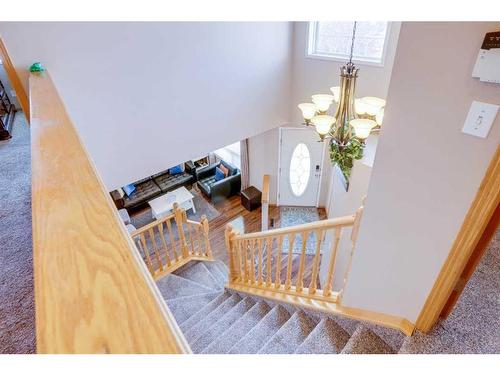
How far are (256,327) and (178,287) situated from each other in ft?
5.66

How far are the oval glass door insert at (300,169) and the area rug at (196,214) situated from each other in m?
1.79

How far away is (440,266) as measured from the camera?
131cm

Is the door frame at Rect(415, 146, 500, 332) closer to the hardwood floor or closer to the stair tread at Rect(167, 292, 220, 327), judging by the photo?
the stair tread at Rect(167, 292, 220, 327)

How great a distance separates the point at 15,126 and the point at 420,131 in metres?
4.14

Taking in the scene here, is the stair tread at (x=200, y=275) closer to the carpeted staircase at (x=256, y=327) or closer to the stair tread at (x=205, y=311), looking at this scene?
the carpeted staircase at (x=256, y=327)

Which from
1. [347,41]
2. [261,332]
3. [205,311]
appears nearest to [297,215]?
[347,41]

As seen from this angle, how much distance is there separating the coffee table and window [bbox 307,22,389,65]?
3.82 m

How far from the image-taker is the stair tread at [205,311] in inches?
111

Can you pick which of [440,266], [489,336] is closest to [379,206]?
[440,266]

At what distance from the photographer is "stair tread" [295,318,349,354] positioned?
181cm

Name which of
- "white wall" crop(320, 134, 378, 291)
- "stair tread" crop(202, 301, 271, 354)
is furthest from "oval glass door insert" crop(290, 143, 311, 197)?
"stair tread" crop(202, 301, 271, 354)

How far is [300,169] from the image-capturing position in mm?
5914
